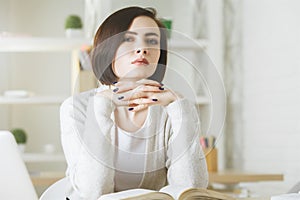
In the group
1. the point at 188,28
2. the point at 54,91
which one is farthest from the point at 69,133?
the point at 54,91

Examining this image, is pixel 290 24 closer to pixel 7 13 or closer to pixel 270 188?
pixel 270 188

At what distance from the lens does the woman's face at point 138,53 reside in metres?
1.26

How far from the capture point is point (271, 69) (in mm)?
3320

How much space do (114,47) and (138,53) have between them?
7 centimetres

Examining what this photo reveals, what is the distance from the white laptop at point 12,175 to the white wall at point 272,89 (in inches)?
73.2

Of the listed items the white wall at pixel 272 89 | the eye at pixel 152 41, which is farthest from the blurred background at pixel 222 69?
the eye at pixel 152 41

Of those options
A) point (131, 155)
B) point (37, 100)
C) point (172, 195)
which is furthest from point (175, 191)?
point (37, 100)

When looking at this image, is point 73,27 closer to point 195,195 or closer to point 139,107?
point 139,107

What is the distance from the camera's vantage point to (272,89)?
3312 millimetres

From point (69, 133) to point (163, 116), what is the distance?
0.25 m

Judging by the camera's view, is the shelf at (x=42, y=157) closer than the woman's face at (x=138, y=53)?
No

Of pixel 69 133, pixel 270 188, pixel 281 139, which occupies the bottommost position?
pixel 270 188

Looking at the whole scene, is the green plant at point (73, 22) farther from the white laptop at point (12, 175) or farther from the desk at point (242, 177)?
the white laptop at point (12, 175)

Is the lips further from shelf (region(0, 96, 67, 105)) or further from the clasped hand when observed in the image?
shelf (region(0, 96, 67, 105))
